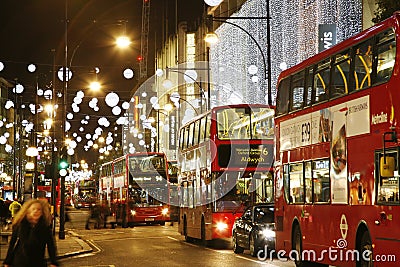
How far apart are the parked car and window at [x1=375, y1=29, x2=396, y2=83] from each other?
397 inches

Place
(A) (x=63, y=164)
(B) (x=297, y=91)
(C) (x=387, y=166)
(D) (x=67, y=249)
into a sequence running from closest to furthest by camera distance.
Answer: (C) (x=387, y=166) → (B) (x=297, y=91) → (D) (x=67, y=249) → (A) (x=63, y=164)

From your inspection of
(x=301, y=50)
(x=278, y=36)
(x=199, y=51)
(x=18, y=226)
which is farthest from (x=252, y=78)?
(x=18, y=226)

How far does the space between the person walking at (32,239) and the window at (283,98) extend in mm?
10772

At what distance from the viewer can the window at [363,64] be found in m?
15.0

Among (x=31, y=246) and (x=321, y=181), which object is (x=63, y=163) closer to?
(x=321, y=181)

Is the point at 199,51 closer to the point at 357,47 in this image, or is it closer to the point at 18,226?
the point at 357,47

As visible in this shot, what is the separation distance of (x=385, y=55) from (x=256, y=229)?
10.6 meters

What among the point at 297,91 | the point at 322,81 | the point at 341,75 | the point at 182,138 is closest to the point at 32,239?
the point at 341,75

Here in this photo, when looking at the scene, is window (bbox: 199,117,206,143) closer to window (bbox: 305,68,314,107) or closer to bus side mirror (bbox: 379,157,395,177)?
window (bbox: 305,68,314,107)

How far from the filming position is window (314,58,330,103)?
17.3m

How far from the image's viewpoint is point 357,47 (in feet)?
51.4

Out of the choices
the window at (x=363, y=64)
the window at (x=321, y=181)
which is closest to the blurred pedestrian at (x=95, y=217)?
the window at (x=321, y=181)

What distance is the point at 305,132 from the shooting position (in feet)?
61.2

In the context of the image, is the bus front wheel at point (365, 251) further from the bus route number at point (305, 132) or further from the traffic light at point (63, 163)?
the traffic light at point (63, 163)
